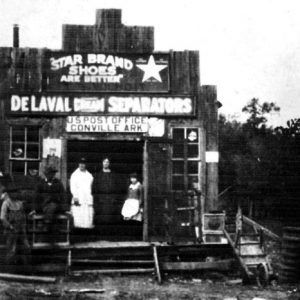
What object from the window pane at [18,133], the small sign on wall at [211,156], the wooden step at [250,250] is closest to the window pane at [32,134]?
the window pane at [18,133]

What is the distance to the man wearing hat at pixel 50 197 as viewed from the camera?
12406 mm

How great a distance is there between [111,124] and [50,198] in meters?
2.31

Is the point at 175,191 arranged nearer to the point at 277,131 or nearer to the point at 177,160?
the point at 177,160

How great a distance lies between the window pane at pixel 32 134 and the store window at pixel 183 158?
313 centimetres

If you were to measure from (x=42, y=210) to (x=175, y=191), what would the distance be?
10.1 ft

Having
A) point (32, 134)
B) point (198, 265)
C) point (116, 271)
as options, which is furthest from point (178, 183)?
point (32, 134)

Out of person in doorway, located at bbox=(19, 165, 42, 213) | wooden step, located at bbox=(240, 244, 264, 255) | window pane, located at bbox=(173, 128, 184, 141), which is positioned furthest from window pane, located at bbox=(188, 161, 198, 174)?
person in doorway, located at bbox=(19, 165, 42, 213)

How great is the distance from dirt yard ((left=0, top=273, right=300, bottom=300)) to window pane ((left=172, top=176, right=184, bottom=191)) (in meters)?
2.54

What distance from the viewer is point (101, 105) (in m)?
14.0

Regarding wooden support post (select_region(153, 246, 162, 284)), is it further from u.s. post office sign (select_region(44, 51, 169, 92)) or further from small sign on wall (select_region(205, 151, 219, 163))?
u.s. post office sign (select_region(44, 51, 169, 92))

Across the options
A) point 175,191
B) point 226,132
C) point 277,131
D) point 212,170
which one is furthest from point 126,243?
point 226,132

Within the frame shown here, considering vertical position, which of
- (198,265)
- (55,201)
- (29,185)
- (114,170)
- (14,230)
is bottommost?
(198,265)

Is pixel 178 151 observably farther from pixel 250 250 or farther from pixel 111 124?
pixel 250 250

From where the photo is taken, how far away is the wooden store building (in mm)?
13789
